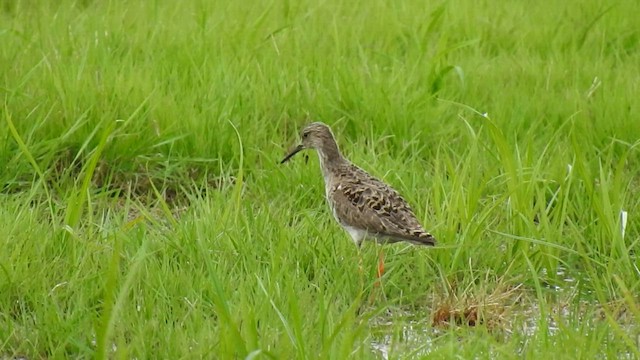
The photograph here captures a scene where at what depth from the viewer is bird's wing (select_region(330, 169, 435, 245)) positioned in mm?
5184

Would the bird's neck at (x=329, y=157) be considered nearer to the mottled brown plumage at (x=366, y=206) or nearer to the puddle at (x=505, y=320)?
the mottled brown plumage at (x=366, y=206)

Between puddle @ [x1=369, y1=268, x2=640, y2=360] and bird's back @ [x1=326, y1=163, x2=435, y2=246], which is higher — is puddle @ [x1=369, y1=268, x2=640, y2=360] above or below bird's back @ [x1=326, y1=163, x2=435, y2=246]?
below

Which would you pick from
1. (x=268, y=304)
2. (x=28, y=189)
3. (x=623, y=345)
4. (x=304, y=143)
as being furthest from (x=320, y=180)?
(x=623, y=345)

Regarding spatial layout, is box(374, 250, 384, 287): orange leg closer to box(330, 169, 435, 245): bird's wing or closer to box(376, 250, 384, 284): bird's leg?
box(376, 250, 384, 284): bird's leg

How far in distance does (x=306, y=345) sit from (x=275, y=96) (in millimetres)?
3128

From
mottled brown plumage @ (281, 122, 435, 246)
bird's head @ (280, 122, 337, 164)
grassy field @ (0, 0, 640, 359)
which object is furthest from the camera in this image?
bird's head @ (280, 122, 337, 164)

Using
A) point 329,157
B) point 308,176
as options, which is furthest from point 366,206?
point 308,176

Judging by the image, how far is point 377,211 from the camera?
5402mm

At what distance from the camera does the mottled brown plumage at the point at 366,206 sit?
523 centimetres

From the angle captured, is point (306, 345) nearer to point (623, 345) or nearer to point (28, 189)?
point (623, 345)

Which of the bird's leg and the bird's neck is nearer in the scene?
the bird's leg

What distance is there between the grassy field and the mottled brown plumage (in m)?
0.13

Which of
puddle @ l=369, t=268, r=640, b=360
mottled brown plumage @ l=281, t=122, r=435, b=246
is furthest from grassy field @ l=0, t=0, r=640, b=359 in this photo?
mottled brown plumage @ l=281, t=122, r=435, b=246

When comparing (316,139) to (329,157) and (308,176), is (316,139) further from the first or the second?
(308,176)
